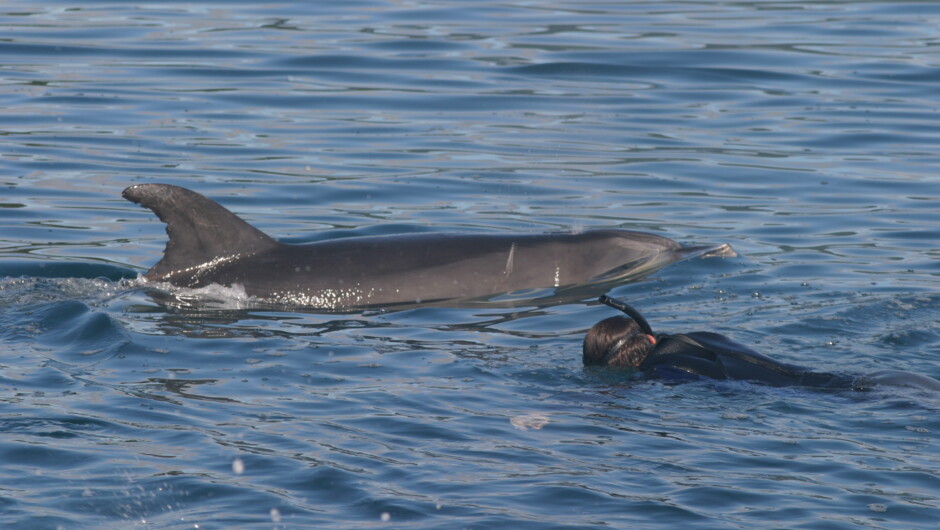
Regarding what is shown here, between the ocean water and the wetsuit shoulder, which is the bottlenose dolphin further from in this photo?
the wetsuit shoulder

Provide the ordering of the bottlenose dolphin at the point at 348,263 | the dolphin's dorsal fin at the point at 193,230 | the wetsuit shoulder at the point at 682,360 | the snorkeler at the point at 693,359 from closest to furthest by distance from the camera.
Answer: the snorkeler at the point at 693,359, the wetsuit shoulder at the point at 682,360, the dolphin's dorsal fin at the point at 193,230, the bottlenose dolphin at the point at 348,263

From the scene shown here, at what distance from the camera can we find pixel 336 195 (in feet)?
51.8

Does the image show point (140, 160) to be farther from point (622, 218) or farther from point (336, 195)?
point (622, 218)

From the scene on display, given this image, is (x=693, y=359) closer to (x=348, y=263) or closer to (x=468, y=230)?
(x=348, y=263)

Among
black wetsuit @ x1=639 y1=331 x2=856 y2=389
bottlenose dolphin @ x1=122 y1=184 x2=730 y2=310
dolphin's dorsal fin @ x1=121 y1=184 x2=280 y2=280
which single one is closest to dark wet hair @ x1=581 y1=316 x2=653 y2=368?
black wetsuit @ x1=639 y1=331 x2=856 y2=389

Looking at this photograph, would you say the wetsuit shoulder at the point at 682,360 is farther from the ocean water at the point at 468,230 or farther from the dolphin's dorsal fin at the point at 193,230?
the dolphin's dorsal fin at the point at 193,230

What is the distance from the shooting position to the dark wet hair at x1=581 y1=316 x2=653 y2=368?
30.7 feet

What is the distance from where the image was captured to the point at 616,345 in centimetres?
937

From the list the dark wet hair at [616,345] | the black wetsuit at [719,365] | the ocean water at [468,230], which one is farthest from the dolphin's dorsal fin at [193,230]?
the black wetsuit at [719,365]

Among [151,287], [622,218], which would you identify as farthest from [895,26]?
[151,287]

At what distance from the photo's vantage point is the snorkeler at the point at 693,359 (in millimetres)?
8852

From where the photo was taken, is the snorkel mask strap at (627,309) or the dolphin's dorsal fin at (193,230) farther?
the dolphin's dorsal fin at (193,230)

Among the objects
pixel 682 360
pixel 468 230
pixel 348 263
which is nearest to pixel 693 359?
pixel 682 360

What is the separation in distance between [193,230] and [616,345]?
3.68 metres
